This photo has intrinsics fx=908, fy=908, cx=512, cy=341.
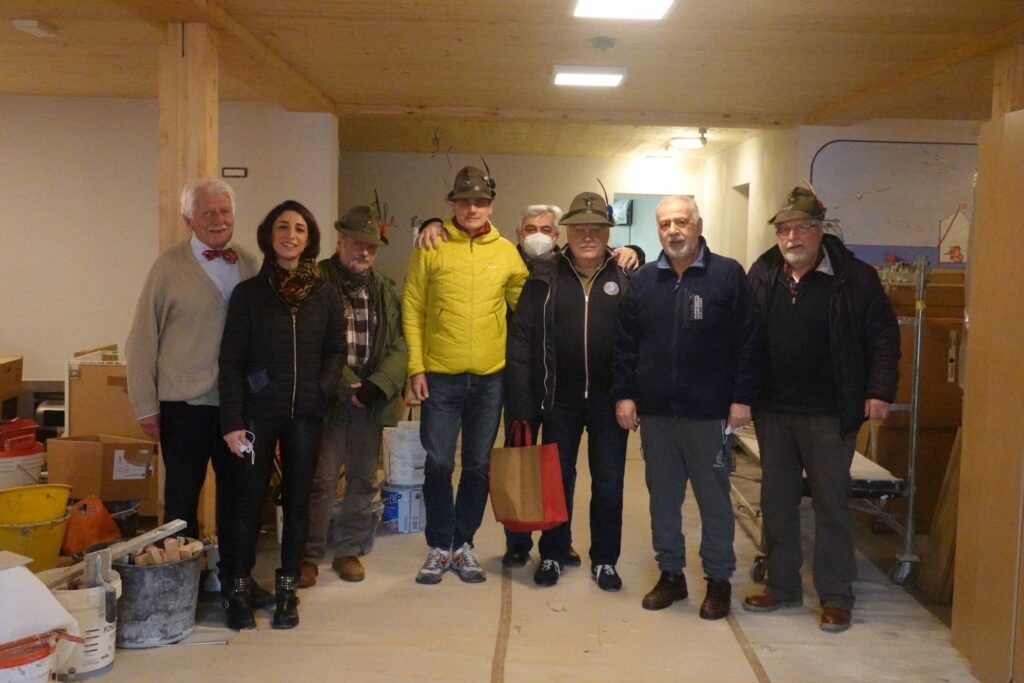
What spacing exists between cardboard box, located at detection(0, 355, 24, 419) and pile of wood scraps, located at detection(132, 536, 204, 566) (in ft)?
11.5

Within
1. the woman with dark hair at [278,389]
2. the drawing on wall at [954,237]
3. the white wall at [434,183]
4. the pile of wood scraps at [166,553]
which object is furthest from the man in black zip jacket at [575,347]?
the white wall at [434,183]

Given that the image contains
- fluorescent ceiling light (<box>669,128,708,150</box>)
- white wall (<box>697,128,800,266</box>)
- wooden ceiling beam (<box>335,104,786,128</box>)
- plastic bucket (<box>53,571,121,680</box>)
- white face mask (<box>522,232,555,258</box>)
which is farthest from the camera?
fluorescent ceiling light (<box>669,128,708,150</box>)

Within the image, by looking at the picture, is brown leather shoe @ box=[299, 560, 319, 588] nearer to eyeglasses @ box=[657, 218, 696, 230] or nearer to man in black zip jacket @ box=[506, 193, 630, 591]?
man in black zip jacket @ box=[506, 193, 630, 591]

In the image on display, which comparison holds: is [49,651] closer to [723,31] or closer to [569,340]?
[569,340]

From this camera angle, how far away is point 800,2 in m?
3.62

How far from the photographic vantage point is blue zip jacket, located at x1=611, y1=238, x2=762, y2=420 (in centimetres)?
333

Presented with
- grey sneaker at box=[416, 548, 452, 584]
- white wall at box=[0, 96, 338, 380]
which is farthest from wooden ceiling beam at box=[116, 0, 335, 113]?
grey sneaker at box=[416, 548, 452, 584]

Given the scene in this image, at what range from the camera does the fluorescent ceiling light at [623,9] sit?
368 cm

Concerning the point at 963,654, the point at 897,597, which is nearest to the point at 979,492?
the point at 963,654

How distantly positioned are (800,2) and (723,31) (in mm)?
509

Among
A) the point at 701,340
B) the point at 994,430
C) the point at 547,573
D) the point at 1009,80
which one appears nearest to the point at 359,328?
the point at 547,573

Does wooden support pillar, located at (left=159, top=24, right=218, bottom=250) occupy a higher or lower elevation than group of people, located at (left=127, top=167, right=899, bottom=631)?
higher

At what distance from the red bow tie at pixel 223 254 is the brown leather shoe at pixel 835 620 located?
253cm

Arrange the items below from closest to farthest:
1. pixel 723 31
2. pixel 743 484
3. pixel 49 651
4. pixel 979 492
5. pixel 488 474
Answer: pixel 49 651
pixel 979 492
pixel 488 474
pixel 723 31
pixel 743 484
